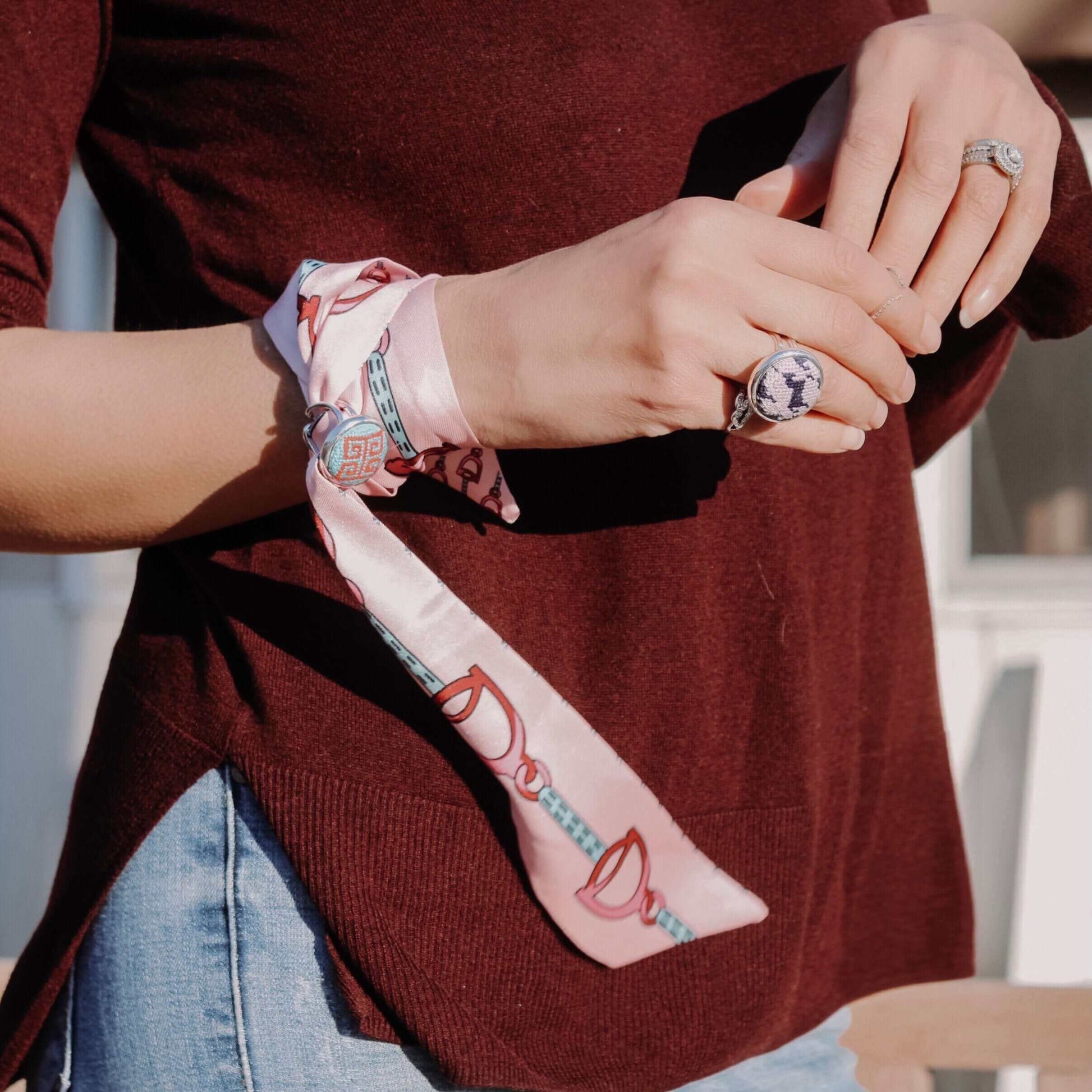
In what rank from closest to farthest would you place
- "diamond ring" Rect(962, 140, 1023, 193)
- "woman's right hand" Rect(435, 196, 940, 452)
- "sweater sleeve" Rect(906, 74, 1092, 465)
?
"woman's right hand" Rect(435, 196, 940, 452), "diamond ring" Rect(962, 140, 1023, 193), "sweater sleeve" Rect(906, 74, 1092, 465)

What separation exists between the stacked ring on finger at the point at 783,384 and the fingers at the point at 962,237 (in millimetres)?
124

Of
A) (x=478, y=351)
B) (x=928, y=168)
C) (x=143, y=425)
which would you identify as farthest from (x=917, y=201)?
(x=143, y=425)

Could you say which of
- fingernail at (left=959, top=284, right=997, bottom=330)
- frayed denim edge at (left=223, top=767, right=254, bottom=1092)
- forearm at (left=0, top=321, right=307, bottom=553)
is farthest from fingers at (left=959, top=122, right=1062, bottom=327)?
frayed denim edge at (left=223, top=767, right=254, bottom=1092)

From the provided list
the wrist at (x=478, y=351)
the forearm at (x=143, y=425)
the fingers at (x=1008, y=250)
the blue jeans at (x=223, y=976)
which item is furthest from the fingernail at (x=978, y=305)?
the blue jeans at (x=223, y=976)

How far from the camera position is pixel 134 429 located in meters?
0.57

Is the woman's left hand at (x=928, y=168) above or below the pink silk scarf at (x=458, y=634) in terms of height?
above

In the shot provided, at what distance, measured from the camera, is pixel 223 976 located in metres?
0.60

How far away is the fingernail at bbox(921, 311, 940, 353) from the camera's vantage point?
1.79ft

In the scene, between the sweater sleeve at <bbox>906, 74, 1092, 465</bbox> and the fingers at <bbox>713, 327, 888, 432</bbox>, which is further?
the sweater sleeve at <bbox>906, 74, 1092, 465</bbox>

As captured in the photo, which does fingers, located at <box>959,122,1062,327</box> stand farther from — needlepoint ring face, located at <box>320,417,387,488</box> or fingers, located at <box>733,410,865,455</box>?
needlepoint ring face, located at <box>320,417,387,488</box>

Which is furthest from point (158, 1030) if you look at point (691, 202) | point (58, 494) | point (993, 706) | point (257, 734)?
point (993, 706)

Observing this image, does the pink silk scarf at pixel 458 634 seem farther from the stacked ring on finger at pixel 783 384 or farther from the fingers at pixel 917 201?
the fingers at pixel 917 201

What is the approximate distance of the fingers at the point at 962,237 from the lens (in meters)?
0.58

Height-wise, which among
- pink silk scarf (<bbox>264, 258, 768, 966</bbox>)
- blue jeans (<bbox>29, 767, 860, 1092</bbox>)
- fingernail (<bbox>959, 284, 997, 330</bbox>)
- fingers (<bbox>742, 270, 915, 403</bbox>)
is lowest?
blue jeans (<bbox>29, 767, 860, 1092</bbox>)
